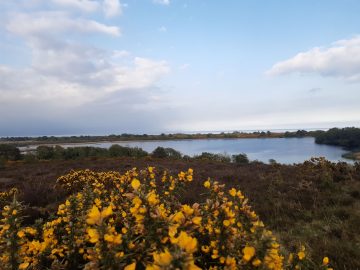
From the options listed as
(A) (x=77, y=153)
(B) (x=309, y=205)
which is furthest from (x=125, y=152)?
(B) (x=309, y=205)

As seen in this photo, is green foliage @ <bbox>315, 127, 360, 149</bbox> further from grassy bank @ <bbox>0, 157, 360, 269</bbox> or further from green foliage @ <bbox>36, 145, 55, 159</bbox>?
green foliage @ <bbox>36, 145, 55, 159</bbox>

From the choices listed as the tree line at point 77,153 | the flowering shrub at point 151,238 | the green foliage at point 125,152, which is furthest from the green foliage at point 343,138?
the flowering shrub at point 151,238

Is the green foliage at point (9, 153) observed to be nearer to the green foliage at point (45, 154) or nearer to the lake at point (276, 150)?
the green foliage at point (45, 154)

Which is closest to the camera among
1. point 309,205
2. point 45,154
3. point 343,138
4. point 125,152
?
point 309,205

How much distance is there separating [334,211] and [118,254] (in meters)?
6.57

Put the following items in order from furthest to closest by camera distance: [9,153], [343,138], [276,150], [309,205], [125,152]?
[343,138], [276,150], [125,152], [9,153], [309,205]

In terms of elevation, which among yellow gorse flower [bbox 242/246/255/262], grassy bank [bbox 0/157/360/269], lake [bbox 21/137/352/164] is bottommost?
lake [bbox 21/137/352/164]

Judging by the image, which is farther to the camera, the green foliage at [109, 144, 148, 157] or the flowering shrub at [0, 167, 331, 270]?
the green foliage at [109, 144, 148, 157]

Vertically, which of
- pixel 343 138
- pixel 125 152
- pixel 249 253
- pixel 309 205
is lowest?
pixel 309 205

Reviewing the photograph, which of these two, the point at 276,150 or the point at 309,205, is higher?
the point at 309,205

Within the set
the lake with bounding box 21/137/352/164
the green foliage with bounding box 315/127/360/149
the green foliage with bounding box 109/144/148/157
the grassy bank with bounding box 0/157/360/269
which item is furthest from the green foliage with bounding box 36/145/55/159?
the green foliage with bounding box 315/127/360/149

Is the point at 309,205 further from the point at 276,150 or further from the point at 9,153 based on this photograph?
the point at 276,150

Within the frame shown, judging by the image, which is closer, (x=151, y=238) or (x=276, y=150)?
(x=151, y=238)

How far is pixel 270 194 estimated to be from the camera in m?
8.87
